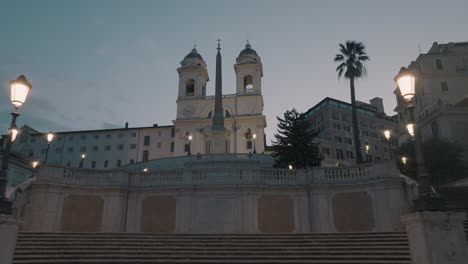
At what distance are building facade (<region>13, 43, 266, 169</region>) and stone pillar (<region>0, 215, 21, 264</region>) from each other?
61.2 meters

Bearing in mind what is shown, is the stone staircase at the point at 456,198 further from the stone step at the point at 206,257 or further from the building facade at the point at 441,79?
the building facade at the point at 441,79

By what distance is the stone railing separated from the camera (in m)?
19.8

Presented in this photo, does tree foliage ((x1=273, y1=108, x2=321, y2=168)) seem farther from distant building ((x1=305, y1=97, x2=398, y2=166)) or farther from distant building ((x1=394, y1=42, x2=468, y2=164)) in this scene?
distant building ((x1=305, y1=97, x2=398, y2=166))

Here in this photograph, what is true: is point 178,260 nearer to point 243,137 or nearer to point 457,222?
point 457,222

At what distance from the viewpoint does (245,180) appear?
66.1 feet

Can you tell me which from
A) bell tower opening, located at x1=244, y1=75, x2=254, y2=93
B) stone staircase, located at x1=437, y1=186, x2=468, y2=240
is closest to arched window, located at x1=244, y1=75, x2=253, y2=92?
bell tower opening, located at x1=244, y1=75, x2=254, y2=93

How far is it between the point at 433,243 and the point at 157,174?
15.9 meters

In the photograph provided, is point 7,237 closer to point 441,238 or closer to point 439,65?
point 441,238

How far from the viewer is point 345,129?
99.5m

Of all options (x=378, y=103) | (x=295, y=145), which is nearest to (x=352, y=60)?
(x=295, y=145)

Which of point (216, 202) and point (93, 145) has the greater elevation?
point (93, 145)

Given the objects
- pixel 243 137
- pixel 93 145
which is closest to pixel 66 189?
A: pixel 243 137

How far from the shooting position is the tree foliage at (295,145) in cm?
3438

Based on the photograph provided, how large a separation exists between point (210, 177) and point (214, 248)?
682 cm
